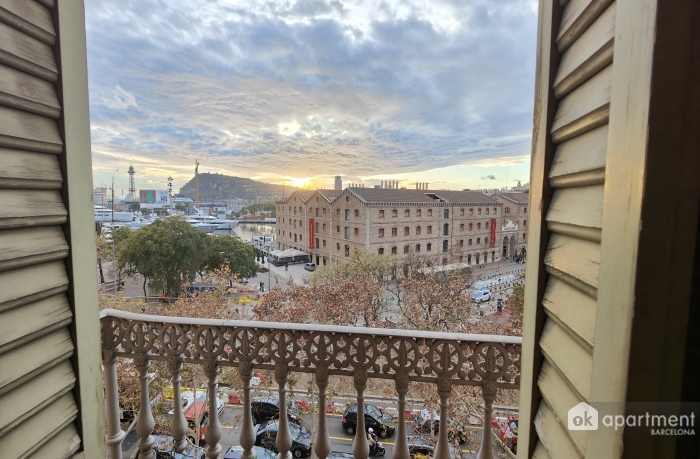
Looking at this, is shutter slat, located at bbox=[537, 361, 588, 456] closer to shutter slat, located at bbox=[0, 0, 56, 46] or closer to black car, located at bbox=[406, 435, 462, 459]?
shutter slat, located at bbox=[0, 0, 56, 46]

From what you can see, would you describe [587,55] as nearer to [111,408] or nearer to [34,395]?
[34,395]

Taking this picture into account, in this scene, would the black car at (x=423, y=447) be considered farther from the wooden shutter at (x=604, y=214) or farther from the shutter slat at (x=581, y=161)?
the shutter slat at (x=581, y=161)

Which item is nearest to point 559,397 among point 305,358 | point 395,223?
point 305,358

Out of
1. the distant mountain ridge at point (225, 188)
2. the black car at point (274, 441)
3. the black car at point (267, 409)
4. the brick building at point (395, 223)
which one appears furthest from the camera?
the brick building at point (395, 223)

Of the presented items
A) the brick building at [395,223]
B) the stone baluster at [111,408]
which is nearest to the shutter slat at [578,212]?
the stone baluster at [111,408]

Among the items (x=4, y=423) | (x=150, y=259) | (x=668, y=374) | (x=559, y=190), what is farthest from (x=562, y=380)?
(x=150, y=259)

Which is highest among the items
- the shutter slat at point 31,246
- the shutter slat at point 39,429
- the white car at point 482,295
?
the shutter slat at point 31,246

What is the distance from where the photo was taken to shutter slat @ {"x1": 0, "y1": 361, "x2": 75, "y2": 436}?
2.50 ft

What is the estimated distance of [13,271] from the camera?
0.79m

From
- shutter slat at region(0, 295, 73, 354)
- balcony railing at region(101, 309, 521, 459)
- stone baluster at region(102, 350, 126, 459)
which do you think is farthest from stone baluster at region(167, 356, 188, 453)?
shutter slat at region(0, 295, 73, 354)

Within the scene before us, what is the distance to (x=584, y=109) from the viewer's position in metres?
0.55

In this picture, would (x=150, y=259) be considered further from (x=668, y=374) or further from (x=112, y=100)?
(x=668, y=374)

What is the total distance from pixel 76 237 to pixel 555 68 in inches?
51.8

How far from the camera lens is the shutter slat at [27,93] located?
2.52 ft
